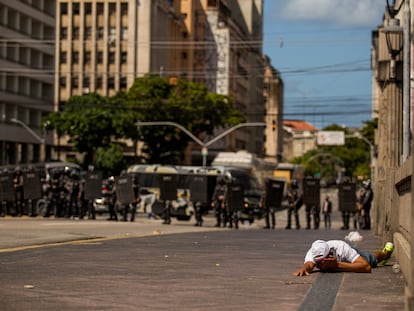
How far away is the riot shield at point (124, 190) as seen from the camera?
134 ft

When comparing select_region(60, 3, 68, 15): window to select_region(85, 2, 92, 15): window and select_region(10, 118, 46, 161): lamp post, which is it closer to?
select_region(85, 2, 92, 15): window

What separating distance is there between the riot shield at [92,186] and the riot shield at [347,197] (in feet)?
34.2

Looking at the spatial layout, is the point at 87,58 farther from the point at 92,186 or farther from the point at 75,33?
the point at 92,186

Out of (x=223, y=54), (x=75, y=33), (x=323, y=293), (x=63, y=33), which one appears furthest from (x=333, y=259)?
(x=223, y=54)

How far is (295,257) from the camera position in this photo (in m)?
18.0

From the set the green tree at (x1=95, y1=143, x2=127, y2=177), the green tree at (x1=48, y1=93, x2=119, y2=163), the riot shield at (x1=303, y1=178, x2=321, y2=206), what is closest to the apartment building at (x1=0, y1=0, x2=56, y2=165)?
the green tree at (x1=48, y1=93, x2=119, y2=163)

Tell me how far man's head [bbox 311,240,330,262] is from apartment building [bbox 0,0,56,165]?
220 feet

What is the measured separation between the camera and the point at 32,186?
41594mm

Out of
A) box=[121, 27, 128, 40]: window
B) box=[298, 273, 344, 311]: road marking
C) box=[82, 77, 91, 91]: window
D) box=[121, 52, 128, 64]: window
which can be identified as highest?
box=[121, 27, 128, 40]: window

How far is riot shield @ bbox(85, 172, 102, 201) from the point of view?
137 feet

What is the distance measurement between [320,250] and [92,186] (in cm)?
2901

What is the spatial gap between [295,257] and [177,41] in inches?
3965

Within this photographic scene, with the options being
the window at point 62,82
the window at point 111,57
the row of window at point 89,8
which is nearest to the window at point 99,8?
the row of window at point 89,8

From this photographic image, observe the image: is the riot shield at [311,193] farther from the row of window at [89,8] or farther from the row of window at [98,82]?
the row of window at [89,8]
